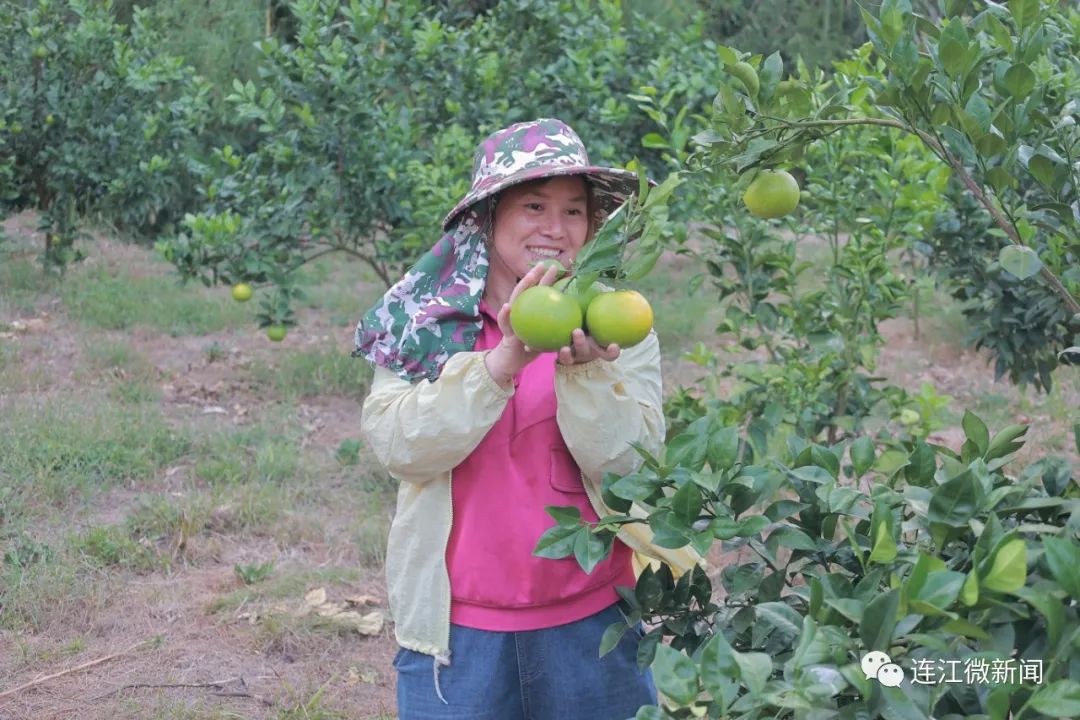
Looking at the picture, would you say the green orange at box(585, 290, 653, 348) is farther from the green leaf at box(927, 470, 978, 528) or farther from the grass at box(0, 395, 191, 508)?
the grass at box(0, 395, 191, 508)

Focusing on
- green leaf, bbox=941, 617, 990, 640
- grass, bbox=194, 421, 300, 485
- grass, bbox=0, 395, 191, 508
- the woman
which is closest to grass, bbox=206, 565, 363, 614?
grass, bbox=194, 421, 300, 485

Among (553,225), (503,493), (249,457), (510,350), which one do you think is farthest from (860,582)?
(249,457)

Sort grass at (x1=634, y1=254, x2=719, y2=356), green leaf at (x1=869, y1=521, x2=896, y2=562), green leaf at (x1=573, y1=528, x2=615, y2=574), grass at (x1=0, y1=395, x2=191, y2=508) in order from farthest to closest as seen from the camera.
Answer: grass at (x1=634, y1=254, x2=719, y2=356) < grass at (x1=0, y1=395, x2=191, y2=508) < green leaf at (x1=573, y1=528, x2=615, y2=574) < green leaf at (x1=869, y1=521, x2=896, y2=562)

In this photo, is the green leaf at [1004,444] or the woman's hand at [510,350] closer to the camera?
the green leaf at [1004,444]

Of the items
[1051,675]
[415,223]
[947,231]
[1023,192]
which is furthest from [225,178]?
A: [1051,675]

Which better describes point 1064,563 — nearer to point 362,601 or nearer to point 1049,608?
point 1049,608

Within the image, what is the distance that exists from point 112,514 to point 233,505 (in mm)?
393

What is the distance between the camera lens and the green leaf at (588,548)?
145cm

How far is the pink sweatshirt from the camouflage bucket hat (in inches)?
12.2

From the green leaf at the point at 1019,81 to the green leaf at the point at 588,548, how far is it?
2.35 feet

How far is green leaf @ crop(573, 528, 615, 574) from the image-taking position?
1.45 metres

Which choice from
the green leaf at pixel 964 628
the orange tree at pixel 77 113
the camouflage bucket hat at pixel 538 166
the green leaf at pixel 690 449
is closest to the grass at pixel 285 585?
the camouflage bucket hat at pixel 538 166

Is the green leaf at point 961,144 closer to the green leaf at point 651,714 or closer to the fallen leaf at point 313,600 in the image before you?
the green leaf at point 651,714

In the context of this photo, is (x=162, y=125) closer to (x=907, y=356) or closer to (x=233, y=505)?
(x=233, y=505)
